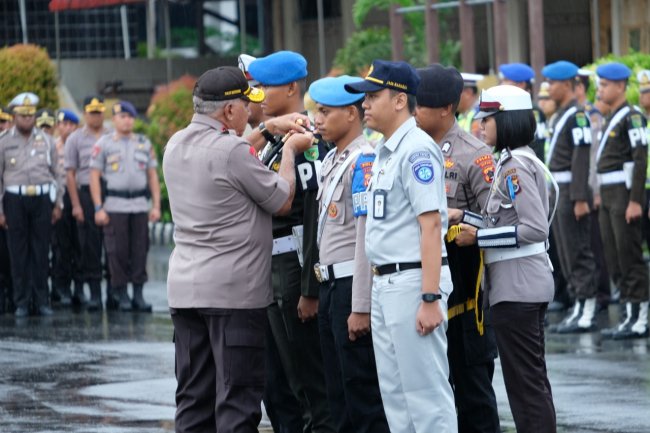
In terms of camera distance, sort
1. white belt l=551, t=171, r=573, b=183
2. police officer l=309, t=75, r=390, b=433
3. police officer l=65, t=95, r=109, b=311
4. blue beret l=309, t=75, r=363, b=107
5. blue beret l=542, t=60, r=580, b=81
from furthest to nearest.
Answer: police officer l=65, t=95, r=109, b=311, white belt l=551, t=171, r=573, b=183, blue beret l=542, t=60, r=580, b=81, blue beret l=309, t=75, r=363, b=107, police officer l=309, t=75, r=390, b=433

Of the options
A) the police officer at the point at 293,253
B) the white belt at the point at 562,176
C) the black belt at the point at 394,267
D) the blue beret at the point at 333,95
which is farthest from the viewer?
the white belt at the point at 562,176

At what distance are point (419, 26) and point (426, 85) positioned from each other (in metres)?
17.6

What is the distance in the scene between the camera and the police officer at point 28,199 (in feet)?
51.0

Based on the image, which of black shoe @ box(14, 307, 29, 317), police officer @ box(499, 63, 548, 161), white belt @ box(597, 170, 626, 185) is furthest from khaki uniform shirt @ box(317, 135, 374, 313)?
black shoe @ box(14, 307, 29, 317)

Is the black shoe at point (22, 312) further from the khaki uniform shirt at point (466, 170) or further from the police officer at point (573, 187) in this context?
the khaki uniform shirt at point (466, 170)

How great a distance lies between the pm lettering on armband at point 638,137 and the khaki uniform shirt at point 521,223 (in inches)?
199

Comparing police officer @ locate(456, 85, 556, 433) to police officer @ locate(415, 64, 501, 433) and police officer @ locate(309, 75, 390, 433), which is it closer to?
police officer @ locate(415, 64, 501, 433)

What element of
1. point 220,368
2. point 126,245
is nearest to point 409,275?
point 220,368

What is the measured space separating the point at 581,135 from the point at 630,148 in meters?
0.61

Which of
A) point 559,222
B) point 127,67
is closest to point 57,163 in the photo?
point 559,222

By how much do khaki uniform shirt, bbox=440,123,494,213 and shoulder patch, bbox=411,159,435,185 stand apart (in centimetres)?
91

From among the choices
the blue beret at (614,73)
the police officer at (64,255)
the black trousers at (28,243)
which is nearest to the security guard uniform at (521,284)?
the blue beret at (614,73)

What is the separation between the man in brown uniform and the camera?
24.2 ft

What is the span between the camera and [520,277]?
751cm
